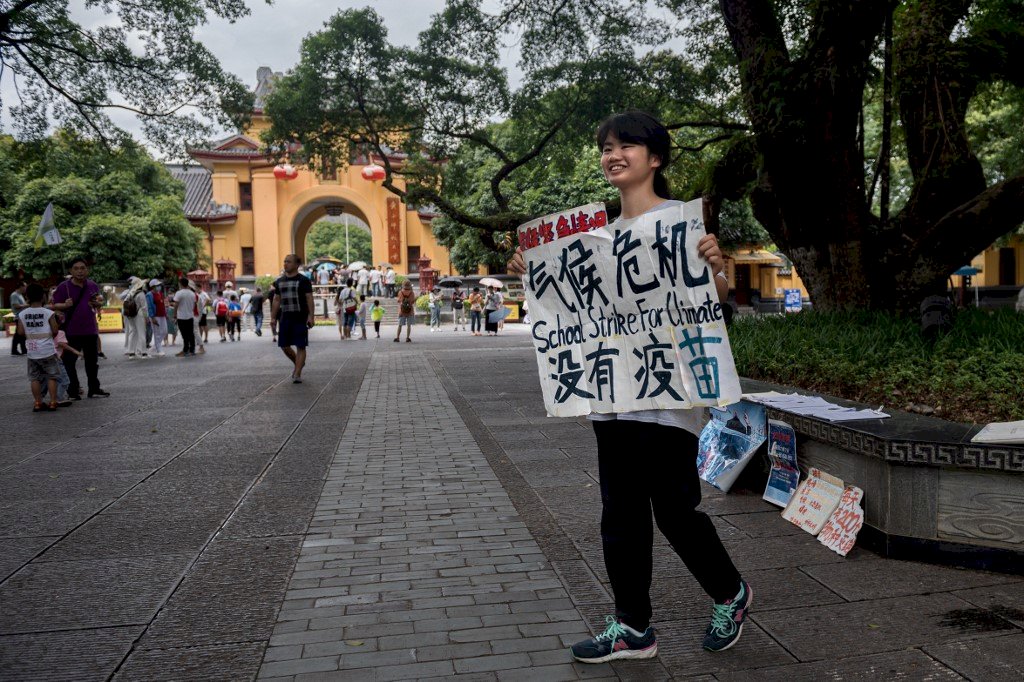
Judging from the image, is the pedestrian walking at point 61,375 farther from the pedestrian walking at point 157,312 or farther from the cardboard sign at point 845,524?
the cardboard sign at point 845,524

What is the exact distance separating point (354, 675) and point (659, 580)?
4.72ft

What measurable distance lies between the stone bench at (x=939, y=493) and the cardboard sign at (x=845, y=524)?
50mm

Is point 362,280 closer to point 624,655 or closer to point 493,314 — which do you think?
point 493,314

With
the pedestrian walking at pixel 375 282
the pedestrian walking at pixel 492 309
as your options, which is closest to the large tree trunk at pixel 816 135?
the pedestrian walking at pixel 492 309

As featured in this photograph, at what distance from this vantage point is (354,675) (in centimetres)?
262

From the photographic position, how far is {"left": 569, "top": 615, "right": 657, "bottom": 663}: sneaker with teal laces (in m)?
2.68

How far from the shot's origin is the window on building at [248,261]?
157ft

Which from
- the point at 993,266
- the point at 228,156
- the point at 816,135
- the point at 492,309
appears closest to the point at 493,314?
the point at 492,309

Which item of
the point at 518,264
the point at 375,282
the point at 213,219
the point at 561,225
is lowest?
the point at 518,264

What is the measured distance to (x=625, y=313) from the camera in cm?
283

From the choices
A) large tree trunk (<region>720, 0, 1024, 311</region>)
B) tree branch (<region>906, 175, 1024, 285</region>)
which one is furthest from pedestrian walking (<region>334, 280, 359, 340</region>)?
tree branch (<region>906, 175, 1024, 285</region>)

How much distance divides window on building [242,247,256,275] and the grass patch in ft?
146

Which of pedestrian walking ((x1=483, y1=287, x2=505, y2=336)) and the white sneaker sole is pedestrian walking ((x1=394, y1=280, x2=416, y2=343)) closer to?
pedestrian walking ((x1=483, y1=287, x2=505, y2=336))

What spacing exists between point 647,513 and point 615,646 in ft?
1.50
